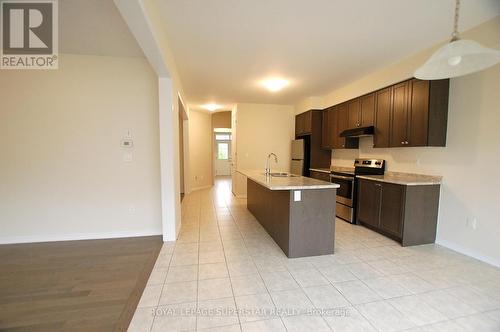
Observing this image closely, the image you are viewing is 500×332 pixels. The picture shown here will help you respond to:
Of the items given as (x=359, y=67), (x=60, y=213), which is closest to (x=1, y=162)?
(x=60, y=213)

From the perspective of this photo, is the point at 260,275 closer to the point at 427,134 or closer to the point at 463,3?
the point at 427,134

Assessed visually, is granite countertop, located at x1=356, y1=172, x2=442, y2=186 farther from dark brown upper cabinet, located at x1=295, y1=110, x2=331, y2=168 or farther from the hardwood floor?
the hardwood floor

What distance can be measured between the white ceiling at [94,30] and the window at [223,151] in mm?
9325

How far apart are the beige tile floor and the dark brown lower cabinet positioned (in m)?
0.16

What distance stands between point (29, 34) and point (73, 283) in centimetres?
271

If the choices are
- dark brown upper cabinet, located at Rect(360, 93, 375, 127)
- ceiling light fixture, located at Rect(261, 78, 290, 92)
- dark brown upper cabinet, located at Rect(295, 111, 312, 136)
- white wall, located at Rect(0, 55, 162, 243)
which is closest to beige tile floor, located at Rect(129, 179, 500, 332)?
white wall, located at Rect(0, 55, 162, 243)

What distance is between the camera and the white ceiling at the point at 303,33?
7.06 feet

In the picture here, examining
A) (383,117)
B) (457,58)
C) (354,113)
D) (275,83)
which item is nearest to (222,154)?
(275,83)

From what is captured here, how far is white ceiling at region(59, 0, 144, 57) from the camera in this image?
207 cm

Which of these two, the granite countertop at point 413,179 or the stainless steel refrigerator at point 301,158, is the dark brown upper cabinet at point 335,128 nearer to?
the stainless steel refrigerator at point 301,158

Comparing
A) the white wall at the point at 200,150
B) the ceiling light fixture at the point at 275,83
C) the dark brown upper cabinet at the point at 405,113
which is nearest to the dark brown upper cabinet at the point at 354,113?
the dark brown upper cabinet at the point at 405,113

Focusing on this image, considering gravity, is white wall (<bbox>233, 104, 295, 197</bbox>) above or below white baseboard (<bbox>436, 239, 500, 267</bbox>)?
above

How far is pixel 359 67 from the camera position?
3625 mm

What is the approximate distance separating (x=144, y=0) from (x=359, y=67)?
10.9ft
